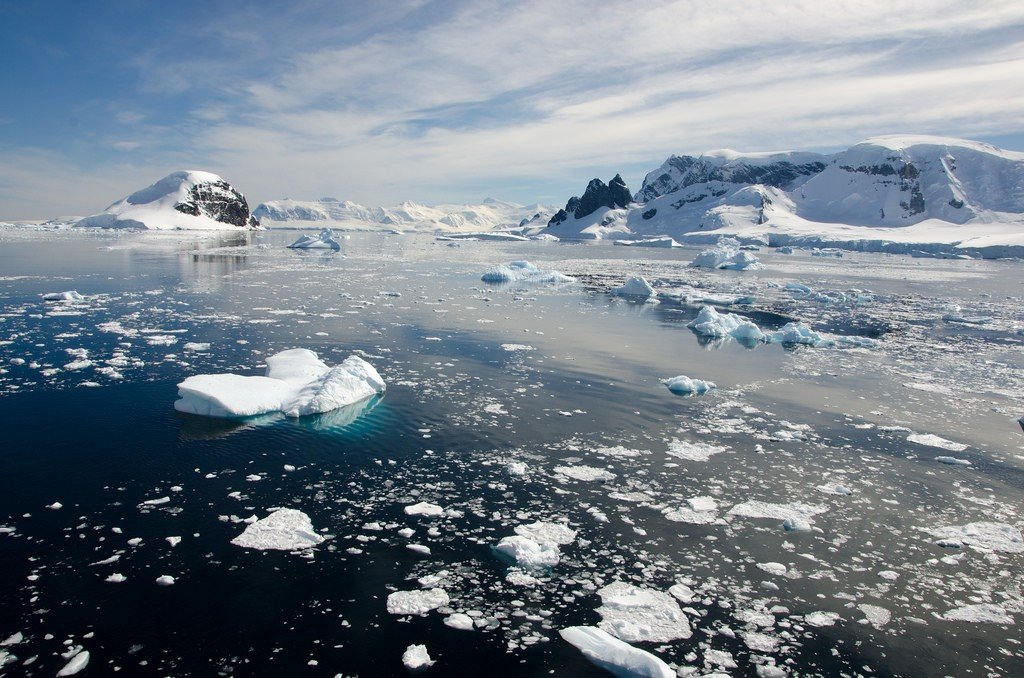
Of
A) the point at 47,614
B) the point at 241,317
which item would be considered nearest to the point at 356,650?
the point at 47,614

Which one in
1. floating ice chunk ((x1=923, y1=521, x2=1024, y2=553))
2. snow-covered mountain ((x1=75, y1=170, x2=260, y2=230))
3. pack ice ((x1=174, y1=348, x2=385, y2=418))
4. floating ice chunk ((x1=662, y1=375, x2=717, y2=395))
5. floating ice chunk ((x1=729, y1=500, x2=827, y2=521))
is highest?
snow-covered mountain ((x1=75, y1=170, x2=260, y2=230))

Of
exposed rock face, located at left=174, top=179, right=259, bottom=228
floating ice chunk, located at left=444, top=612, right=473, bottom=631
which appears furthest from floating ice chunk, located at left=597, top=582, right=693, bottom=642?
exposed rock face, located at left=174, top=179, right=259, bottom=228

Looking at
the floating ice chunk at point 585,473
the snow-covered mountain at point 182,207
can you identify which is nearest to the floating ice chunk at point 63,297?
the floating ice chunk at point 585,473

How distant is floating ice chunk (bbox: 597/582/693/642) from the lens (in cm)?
496

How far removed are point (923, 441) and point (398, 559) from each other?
29.1 feet

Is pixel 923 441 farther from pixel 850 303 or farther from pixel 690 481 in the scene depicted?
pixel 850 303

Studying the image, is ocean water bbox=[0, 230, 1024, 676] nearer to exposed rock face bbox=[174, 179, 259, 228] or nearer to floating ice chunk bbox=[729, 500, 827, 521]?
floating ice chunk bbox=[729, 500, 827, 521]

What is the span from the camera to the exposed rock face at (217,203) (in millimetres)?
128125

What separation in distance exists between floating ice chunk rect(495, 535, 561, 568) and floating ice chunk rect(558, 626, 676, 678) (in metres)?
1.02

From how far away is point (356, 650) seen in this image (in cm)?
459

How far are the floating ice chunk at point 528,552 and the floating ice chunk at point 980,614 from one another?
3636mm

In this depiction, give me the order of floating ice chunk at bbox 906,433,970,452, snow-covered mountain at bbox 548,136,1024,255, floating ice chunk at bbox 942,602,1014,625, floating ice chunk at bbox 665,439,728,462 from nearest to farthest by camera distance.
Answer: floating ice chunk at bbox 942,602,1014,625 → floating ice chunk at bbox 665,439,728,462 → floating ice chunk at bbox 906,433,970,452 → snow-covered mountain at bbox 548,136,1024,255

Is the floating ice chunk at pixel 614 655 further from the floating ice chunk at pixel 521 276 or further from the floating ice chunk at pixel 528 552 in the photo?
the floating ice chunk at pixel 521 276

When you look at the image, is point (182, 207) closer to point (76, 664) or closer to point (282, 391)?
point (282, 391)
